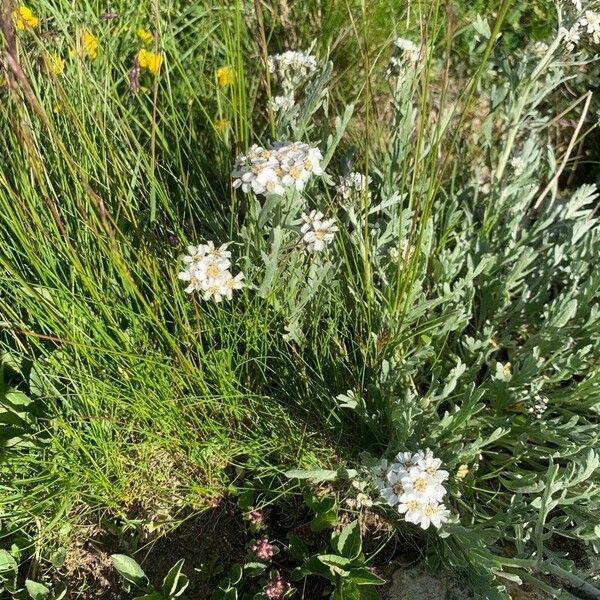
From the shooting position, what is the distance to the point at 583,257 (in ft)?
6.23

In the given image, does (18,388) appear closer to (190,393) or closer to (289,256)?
(190,393)

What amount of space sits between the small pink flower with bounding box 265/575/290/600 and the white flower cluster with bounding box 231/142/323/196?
0.94 metres

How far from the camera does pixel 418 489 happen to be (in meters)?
1.35

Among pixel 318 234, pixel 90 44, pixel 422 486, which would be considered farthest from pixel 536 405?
pixel 90 44

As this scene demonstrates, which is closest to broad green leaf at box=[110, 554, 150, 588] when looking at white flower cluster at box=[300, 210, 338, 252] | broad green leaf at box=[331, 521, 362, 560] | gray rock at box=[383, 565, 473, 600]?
broad green leaf at box=[331, 521, 362, 560]

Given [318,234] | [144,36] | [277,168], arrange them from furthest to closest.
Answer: [144,36], [318,234], [277,168]

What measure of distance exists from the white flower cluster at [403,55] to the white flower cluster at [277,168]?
1.46 feet

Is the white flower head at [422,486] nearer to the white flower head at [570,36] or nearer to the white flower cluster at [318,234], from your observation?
the white flower cluster at [318,234]

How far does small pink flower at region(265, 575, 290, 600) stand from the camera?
157 cm

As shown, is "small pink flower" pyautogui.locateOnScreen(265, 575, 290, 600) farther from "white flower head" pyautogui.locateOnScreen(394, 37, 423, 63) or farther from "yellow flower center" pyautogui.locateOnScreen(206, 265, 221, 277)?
"white flower head" pyautogui.locateOnScreen(394, 37, 423, 63)

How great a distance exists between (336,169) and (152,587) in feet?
4.12

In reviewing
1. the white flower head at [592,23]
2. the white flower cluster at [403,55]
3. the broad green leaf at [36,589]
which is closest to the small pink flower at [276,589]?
the broad green leaf at [36,589]

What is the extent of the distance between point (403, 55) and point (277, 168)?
1.81ft

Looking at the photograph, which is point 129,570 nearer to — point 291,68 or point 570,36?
point 291,68
